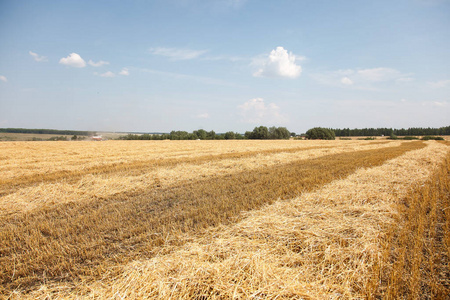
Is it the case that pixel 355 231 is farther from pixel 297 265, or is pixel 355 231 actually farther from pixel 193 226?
pixel 193 226

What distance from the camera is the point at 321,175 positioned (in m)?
9.34

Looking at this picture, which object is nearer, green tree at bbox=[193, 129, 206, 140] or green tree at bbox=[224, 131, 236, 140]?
green tree at bbox=[193, 129, 206, 140]

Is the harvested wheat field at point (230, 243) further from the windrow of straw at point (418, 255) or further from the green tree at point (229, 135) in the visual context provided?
the green tree at point (229, 135)

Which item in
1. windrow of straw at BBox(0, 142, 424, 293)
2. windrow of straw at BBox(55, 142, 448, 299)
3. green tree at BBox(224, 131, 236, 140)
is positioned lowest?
windrow of straw at BBox(0, 142, 424, 293)

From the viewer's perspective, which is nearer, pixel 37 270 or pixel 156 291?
pixel 156 291

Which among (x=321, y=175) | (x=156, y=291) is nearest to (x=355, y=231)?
(x=156, y=291)

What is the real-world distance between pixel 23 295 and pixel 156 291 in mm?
1820

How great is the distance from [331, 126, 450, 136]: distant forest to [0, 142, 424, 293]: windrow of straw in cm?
13575

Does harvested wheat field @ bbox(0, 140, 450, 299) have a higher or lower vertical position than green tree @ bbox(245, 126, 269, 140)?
lower

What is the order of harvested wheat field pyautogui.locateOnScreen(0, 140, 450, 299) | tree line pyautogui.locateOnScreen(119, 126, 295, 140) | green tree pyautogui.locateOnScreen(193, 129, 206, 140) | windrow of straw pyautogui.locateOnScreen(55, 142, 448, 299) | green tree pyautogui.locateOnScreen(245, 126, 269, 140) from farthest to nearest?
green tree pyautogui.locateOnScreen(245, 126, 269, 140) → green tree pyautogui.locateOnScreen(193, 129, 206, 140) → tree line pyautogui.locateOnScreen(119, 126, 295, 140) → harvested wheat field pyautogui.locateOnScreen(0, 140, 450, 299) → windrow of straw pyautogui.locateOnScreen(55, 142, 448, 299)

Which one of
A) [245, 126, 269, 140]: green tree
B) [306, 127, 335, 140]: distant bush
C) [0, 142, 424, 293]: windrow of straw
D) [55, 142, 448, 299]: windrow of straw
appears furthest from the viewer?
[306, 127, 335, 140]: distant bush

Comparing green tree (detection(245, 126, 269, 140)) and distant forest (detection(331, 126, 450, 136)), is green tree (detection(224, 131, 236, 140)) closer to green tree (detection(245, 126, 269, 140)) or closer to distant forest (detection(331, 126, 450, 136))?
green tree (detection(245, 126, 269, 140))

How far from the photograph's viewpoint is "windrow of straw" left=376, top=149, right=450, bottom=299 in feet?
8.52

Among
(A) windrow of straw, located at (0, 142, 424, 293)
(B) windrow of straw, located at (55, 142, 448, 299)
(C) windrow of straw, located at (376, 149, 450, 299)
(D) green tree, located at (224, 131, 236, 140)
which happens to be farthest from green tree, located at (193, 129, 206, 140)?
(C) windrow of straw, located at (376, 149, 450, 299)
